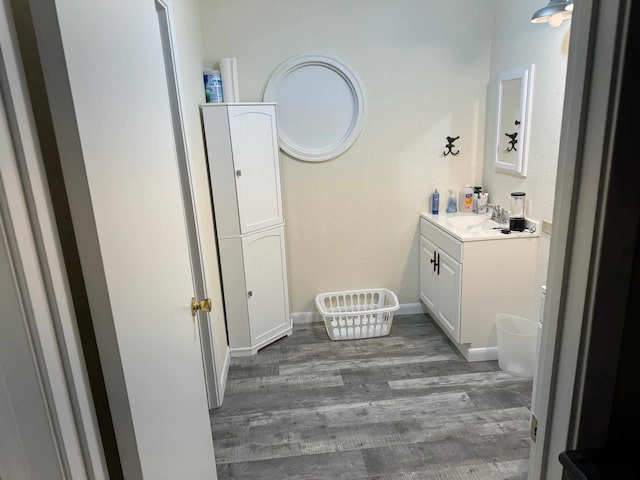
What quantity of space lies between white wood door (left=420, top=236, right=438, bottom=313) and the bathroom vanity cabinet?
0.71ft

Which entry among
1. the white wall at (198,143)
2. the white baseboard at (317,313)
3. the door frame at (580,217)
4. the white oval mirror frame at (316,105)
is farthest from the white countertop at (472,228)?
the door frame at (580,217)

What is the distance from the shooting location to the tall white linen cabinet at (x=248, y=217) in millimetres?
2801

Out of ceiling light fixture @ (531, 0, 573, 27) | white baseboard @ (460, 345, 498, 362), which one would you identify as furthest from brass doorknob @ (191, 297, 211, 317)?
ceiling light fixture @ (531, 0, 573, 27)

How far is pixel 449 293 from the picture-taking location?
3047 millimetres

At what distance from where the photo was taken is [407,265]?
12.0 feet

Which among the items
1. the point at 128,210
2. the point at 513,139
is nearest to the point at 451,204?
the point at 513,139

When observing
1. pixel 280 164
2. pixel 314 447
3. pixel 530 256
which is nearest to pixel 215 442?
pixel 314 447

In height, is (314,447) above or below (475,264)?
below

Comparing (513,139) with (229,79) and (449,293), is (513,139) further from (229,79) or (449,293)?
(229,79)

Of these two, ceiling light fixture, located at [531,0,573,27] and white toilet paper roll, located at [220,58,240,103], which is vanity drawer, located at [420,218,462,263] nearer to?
ceiling light fixture, located at [531,0,573,27]

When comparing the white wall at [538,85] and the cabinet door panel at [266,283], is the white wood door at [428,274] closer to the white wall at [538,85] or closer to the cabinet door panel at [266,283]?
the white wall at [538,85]

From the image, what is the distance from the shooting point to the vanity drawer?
9.34 feet

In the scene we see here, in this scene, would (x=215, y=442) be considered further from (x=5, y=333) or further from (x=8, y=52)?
(x=8, y=52)

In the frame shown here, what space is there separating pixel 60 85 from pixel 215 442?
2.05 meters
